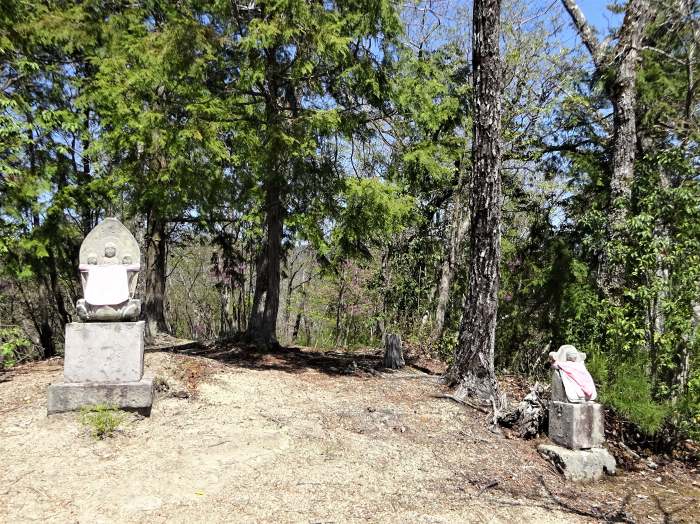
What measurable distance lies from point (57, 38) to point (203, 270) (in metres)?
13.7

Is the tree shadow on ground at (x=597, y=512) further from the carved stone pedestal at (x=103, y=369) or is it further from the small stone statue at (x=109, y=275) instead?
the small stone statue at (x=109, y=275)

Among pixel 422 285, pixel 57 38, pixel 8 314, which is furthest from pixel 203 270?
pixel 57 38

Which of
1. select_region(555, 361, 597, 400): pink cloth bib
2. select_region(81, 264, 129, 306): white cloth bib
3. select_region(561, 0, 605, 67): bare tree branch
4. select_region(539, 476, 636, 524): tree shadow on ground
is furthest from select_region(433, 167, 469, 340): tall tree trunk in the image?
select_region(81, 264, 129, 306): white cloth bib

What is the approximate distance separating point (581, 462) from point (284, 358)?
5474 mm

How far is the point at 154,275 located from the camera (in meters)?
11.4

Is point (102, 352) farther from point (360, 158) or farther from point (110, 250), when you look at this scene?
point (360, 158)

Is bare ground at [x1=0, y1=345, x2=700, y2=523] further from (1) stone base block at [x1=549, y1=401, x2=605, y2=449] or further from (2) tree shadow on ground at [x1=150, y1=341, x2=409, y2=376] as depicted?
(2) tree shadow on ground at [x1=150, y1=341, x2=409, y2=376]

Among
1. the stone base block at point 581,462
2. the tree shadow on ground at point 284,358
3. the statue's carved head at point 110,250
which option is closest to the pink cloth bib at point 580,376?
the stone base block at point 581,462

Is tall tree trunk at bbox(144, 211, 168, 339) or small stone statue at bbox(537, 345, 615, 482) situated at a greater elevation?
tall tree trunk at bbox(144, 211, 168, 339)

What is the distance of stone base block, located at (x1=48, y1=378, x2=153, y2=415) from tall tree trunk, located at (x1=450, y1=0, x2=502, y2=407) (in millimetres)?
3894

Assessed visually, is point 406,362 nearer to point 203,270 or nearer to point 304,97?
point 304,97

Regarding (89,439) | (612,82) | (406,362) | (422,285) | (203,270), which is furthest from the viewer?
(203,270)

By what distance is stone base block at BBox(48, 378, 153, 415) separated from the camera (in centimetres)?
496

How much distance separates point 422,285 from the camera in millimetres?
12398
